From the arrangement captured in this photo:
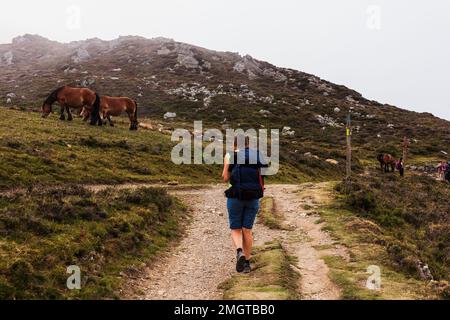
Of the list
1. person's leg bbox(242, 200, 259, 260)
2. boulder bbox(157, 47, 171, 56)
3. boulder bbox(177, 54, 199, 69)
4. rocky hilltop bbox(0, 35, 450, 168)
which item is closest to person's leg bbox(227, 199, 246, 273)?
person's leg bbox(242, 200, 259, 260)

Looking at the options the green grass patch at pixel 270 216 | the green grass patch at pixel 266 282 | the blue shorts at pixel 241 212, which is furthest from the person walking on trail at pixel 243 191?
the green grass patch at pixel 270 216

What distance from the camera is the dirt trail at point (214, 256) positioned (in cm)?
976

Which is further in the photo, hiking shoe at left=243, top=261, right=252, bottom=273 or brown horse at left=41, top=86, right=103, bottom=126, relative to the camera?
brown horse at left=41, top=86, right=103, bottom=126

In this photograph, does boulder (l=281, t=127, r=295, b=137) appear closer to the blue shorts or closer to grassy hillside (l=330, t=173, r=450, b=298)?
grassy hillside (l=330, t=173, r=450, b=298)

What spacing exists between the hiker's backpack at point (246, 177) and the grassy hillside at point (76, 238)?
317cm

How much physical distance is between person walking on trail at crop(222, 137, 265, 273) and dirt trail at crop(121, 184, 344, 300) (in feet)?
2.90

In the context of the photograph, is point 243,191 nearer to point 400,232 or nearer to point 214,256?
point 214,256

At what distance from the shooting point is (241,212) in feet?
35.3

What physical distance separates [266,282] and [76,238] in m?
4.86

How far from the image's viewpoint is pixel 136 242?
1289cm

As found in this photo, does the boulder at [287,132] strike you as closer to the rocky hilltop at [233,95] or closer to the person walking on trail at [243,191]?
the rocky hilltop at [233,95]

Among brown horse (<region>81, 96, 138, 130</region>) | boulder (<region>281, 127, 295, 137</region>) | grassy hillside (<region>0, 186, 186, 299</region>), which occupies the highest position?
brown horse (<region>81, 96, 138, 130</region>)

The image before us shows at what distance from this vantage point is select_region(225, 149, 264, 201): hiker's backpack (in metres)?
10.5
